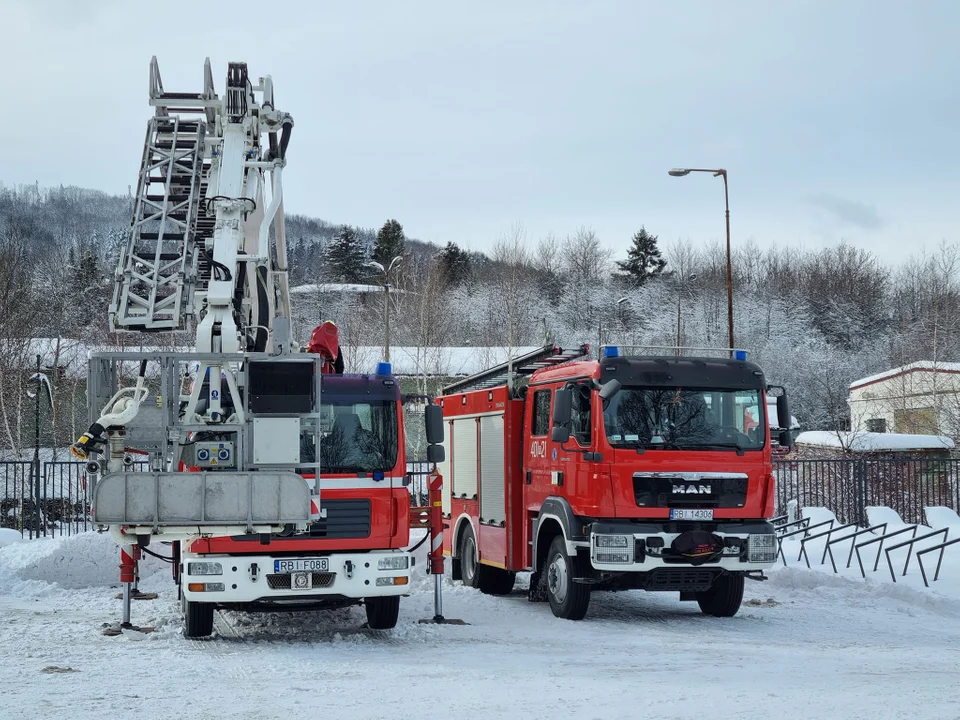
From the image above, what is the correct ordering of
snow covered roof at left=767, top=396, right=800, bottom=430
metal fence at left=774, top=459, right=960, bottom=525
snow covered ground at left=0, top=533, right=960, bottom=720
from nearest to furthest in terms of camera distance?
snow covered ground at left=0, top=533, right=960, bottom=720 < snow covered roof at left=767, top=396, right=800, bottom=430 < metal fence at left=774, top=459, right=960, bottom=525

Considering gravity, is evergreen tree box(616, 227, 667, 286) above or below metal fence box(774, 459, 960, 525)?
above

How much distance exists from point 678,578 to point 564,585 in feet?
4.33

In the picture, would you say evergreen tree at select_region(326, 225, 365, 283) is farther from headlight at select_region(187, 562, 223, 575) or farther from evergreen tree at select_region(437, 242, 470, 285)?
headlight at select_region(187, 562, 223, 575)

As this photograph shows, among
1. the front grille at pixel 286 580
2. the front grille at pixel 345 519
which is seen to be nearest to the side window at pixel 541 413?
the front grille at pixel 345 519

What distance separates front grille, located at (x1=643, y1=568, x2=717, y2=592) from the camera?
11.4 metres

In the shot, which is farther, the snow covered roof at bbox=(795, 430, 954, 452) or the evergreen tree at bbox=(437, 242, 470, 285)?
the evergreen tree at bbox=(437, 242, 470, 285)

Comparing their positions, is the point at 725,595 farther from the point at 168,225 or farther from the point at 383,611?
the point at 168,225

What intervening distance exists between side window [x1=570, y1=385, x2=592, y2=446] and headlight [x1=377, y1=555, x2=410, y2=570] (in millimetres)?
2431

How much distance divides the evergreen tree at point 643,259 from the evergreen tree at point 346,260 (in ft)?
65.4

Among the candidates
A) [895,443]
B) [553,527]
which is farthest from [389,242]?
[553,527]

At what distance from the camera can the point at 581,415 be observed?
11.8 m

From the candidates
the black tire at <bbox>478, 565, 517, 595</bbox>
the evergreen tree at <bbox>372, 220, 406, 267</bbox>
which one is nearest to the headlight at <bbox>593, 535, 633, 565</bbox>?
the black tire at <bbox>478, 565, 517, 595</bbox>

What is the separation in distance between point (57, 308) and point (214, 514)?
2070 inches

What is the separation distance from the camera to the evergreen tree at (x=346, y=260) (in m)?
76.9
